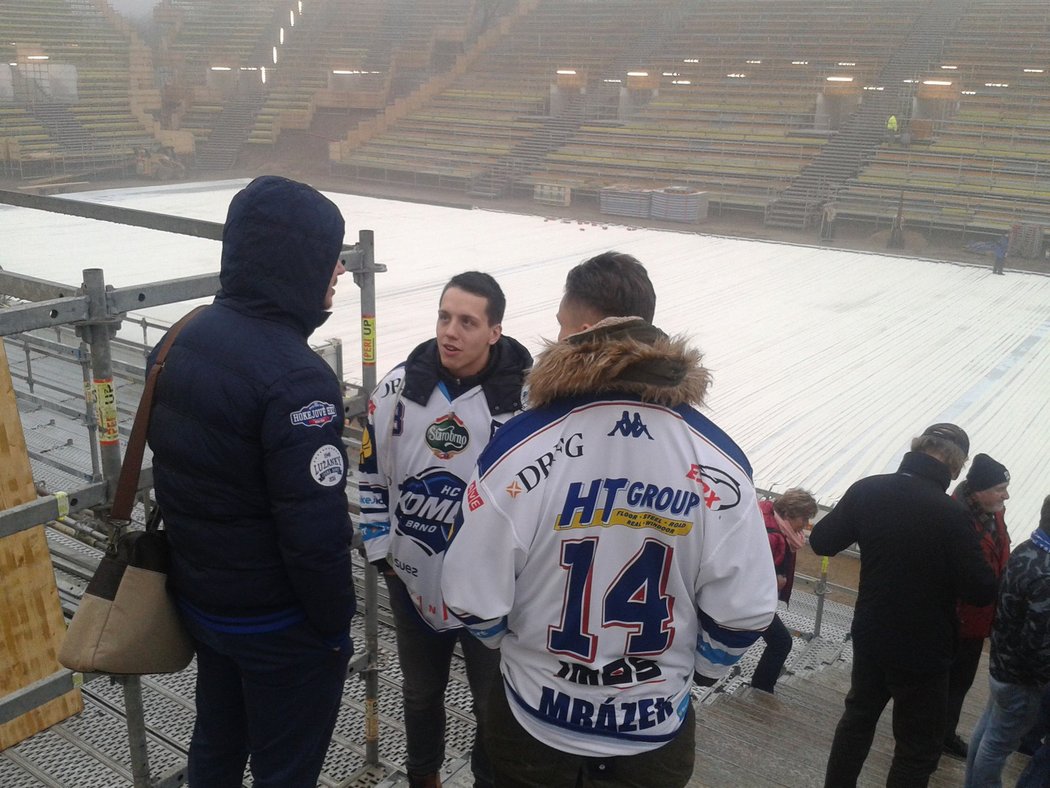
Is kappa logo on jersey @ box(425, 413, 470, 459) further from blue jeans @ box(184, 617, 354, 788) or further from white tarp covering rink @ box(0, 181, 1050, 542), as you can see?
white tarp covering rink @ box(0, 181, 1050, 542)

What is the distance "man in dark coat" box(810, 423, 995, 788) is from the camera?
2.08 metres

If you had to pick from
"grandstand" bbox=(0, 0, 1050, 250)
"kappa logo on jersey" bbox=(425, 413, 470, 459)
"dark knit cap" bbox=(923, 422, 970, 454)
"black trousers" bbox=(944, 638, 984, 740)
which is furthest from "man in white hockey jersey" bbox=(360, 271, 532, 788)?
"grandstand" bbox=(0, 0, 1050, 250)

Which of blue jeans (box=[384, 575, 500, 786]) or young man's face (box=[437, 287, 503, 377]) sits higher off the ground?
young man's face (box=[437, 287, 503, 377])

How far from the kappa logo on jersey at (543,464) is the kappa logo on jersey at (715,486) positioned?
17 cm

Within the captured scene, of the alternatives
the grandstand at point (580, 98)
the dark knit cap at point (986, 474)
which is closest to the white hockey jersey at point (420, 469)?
the dark knit cap at point (986, 474)

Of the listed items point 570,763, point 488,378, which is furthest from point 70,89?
point 570,763

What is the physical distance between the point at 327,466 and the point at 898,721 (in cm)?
165

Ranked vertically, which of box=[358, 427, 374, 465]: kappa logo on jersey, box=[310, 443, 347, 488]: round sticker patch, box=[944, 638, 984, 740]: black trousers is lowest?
box=[944, 638, 984, 740]: black trousers

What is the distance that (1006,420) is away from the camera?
7082 millimetres

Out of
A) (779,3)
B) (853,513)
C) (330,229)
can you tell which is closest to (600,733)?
(330,229)

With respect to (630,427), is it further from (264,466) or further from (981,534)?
(981,534)

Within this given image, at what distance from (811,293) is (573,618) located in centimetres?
1077

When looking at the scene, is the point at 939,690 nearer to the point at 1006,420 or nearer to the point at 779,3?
the point at 1006,420

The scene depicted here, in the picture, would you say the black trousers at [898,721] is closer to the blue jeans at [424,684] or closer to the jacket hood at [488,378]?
the blue jeans at [424,684]
